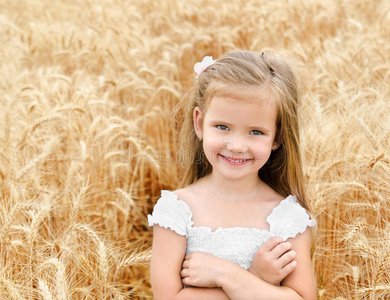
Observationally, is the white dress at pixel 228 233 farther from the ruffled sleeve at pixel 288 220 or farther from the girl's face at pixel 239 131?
the girl's face at pixel 239 131

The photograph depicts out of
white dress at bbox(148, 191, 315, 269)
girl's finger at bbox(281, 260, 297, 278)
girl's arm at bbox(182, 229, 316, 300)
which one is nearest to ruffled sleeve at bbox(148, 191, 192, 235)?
white dress at bbox(148, 191, 315, 269)

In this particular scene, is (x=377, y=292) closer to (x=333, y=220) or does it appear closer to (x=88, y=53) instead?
(x=333, y=220)

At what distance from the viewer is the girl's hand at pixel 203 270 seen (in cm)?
133

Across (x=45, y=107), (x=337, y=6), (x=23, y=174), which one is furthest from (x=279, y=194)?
(x=337, y=6)

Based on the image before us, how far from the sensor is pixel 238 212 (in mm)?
1450

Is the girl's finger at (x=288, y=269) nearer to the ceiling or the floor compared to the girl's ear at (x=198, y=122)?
nearer to the floor

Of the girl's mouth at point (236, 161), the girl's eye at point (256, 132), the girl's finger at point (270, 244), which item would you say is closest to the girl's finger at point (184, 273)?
the girl's finger at point (270, 244)

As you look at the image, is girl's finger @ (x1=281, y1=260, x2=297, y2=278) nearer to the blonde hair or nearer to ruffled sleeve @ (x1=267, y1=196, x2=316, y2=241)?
ruffled sleeve @ (x1=267, y1=196, x2=316, y2=241)

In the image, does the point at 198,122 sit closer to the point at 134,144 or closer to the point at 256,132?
the point at 256,132

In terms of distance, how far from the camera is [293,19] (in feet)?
16.3

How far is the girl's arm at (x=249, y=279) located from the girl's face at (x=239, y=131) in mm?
269

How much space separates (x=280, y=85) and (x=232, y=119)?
21cm

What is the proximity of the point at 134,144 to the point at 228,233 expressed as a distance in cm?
119

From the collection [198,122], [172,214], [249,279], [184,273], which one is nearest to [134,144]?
[198,122]
